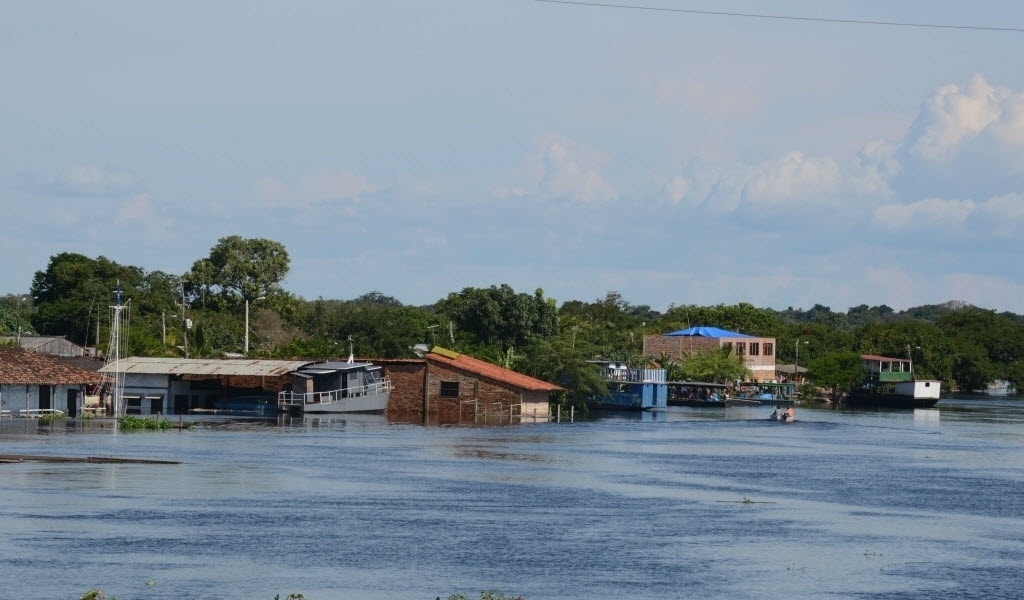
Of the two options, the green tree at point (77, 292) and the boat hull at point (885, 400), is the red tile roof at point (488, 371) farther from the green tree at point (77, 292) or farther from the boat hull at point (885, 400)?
the boat hull at point (885, 400)

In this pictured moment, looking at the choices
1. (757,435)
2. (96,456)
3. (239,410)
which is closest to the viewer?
(96,456)

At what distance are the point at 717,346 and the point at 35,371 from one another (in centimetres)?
8837

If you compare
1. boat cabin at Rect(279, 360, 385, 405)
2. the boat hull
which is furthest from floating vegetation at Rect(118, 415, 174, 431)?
the boat hull

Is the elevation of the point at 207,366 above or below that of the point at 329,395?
above

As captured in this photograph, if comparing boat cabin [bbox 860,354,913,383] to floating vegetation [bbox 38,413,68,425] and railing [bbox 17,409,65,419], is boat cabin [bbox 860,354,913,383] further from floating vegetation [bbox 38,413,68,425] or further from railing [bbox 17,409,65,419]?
floating vegetation [bbox 38,413,68,425]

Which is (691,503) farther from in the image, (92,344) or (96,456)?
(92,344)

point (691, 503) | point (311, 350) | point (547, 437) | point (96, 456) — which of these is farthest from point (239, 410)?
point (691, 503)

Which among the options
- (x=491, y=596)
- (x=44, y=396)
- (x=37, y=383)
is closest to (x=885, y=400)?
(x=44, y=396)

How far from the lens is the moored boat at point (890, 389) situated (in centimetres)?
14512

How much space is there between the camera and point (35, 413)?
85.2 m

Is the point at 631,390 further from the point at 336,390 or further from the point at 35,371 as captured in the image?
the point at 35,371

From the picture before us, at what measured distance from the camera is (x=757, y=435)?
91.4 metres

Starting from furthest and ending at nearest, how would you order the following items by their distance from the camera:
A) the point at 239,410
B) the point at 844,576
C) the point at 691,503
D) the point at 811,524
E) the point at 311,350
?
the point at 311,350 < the point at 239,410 < the point at 691,503 < the point at 811,524 < the point at 844,576

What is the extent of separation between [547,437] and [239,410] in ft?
98.6
